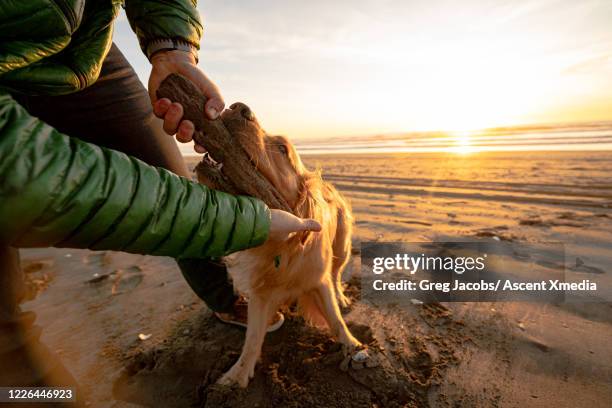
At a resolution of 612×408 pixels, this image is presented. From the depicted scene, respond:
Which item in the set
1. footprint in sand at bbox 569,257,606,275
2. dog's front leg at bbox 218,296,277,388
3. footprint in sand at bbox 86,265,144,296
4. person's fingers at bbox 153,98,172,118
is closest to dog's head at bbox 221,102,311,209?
person's fingers at bbox 153,98,172,118

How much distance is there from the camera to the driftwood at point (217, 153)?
1.41 metres

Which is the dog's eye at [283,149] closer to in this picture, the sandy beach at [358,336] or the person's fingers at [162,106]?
the person's fingers at [162,106]

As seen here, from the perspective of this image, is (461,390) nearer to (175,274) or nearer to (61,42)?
(61,42)

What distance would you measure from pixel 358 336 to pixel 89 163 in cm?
192

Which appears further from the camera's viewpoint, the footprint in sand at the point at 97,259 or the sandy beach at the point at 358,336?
the footprint in sand at the point at 97,259

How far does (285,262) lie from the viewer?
1.94 m

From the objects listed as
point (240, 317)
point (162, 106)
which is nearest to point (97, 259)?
point (240, 317)

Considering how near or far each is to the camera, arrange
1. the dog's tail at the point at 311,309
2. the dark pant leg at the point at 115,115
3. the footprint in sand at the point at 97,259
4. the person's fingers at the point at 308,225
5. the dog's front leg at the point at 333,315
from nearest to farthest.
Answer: the person's fingers at the point at 308,225 < the dark pant leg at the point at 115,115 < the dog's front leg at the point at 333,315 < the dog's tail at the point at 311,309 < the footprint in sand at the point at 97,259

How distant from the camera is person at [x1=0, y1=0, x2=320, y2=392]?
2.66ft

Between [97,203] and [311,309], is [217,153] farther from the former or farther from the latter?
[311,309]

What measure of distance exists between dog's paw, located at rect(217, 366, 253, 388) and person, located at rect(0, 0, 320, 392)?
743mm

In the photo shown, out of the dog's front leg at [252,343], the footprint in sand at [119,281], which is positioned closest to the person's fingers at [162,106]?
the dog's front leg at [252,343]

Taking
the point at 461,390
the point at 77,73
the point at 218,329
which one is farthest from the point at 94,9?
the point at 461,390

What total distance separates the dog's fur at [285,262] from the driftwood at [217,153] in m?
0.11
